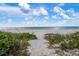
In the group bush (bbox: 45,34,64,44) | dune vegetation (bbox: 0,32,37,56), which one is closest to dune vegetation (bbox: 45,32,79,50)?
bush (bbox: 45,34,64,44)

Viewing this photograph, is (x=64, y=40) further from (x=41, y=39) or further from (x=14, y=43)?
(x=14, y=43)

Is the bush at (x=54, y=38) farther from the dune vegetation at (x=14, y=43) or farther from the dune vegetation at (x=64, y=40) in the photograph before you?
the dune vegetation at (x=14, y=43)

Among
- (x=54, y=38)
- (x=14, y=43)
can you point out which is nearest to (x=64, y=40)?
(x=54, y=38)

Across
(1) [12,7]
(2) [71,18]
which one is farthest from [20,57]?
(2) [71,18]

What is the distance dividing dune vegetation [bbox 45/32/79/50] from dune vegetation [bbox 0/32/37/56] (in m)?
0.13

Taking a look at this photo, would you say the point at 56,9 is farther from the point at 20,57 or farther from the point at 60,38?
the point at 20,57

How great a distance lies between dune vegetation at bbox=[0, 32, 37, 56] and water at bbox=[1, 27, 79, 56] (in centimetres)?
3

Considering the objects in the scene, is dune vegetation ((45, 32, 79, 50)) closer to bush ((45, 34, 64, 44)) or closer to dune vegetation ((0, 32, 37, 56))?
bush ((45, 34, 64, 44))

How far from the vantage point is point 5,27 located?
1.47 metres

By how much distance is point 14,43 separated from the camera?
144cm

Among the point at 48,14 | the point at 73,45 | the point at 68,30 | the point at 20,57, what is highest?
the point at 48,14

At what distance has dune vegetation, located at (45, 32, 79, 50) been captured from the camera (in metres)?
1.43

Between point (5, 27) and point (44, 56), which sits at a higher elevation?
point (5, 27)

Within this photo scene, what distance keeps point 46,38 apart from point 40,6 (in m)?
0.26
